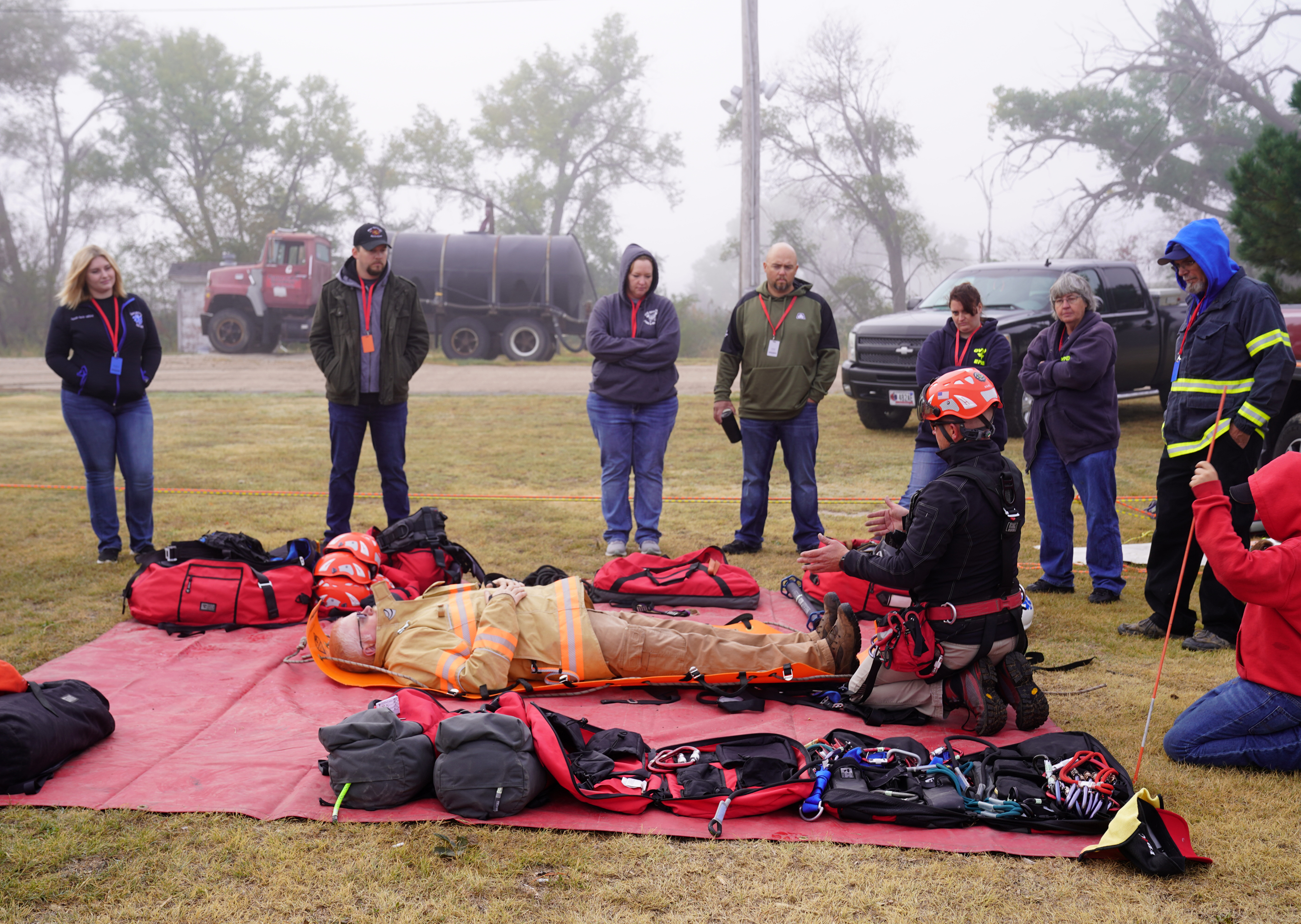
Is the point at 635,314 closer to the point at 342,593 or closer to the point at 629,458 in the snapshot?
the point at 629,458

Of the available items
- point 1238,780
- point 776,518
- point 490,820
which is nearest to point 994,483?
point 1238,780

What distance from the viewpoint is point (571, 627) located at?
163 inches

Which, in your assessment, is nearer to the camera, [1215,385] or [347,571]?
[1215,385]

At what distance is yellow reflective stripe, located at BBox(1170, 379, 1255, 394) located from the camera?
458 cm

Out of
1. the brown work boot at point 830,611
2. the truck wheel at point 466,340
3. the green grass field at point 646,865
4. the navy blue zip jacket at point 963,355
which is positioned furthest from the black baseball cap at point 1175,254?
the truck wheel at point 466,340

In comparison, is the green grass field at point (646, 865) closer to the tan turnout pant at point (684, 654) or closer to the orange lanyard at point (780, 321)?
the tan turnout pant at point (684, 654)

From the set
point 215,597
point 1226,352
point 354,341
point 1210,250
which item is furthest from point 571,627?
point 1210,250

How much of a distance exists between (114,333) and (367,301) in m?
1.52

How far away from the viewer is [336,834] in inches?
118

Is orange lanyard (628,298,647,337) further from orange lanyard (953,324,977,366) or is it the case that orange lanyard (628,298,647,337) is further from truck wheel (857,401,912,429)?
truck wheel (857,401,912,429)

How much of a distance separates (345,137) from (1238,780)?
42.1 m

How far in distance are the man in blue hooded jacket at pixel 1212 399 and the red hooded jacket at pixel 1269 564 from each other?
3.79 feet

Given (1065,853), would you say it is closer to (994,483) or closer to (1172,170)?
(994,483)

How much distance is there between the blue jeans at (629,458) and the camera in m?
6.57
